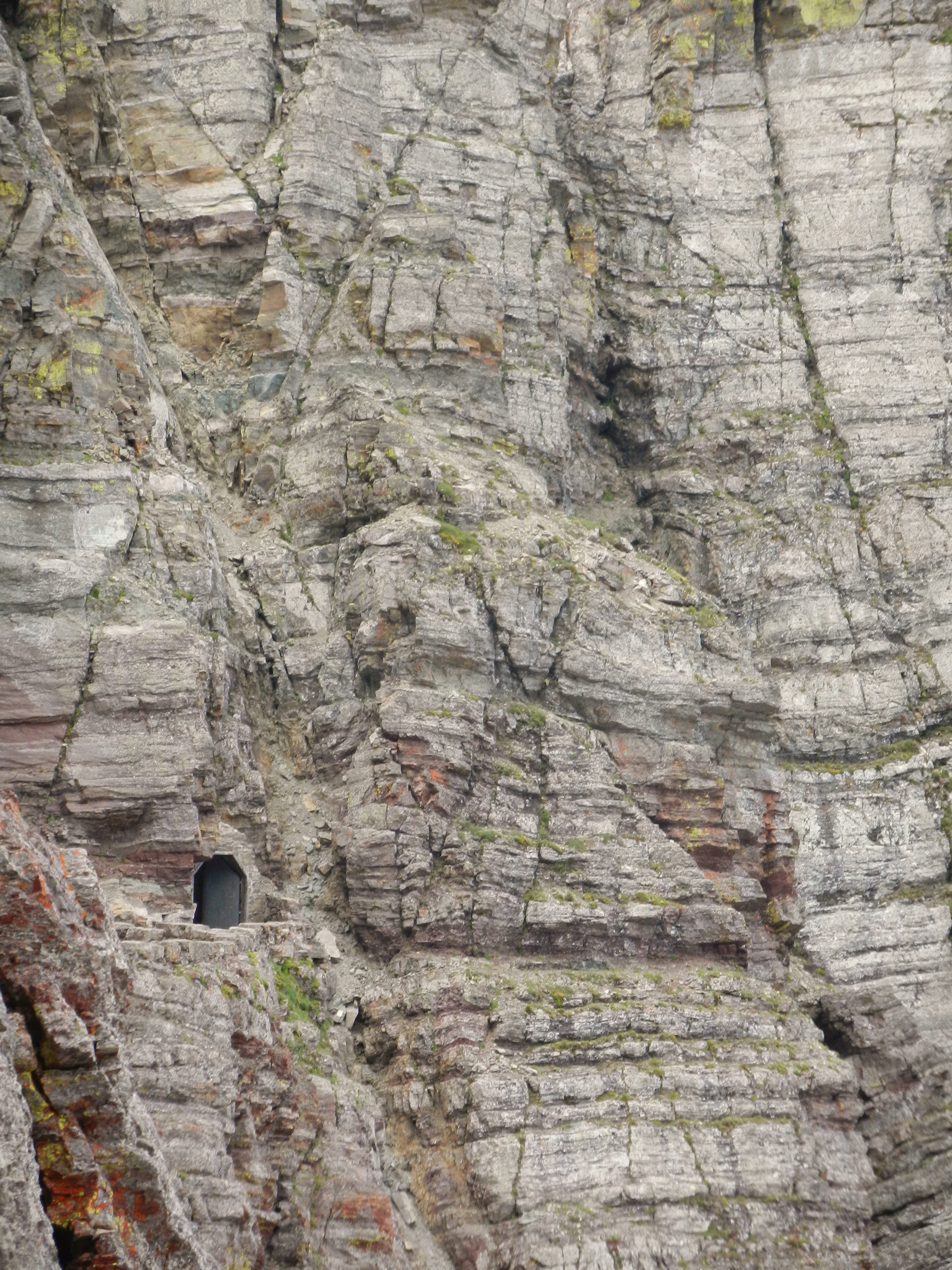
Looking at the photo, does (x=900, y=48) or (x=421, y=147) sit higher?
(x=900, y=48)

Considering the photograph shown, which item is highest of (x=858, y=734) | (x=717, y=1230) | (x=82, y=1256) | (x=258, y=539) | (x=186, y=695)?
(x=258, y=539)

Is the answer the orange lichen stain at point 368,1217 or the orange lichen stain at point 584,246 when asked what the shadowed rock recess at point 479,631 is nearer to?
the orange lichen stain at point 368,1217

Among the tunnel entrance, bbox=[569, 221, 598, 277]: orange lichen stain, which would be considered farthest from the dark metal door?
bbox=[569, 221, 598, 277]: orange lichen stain

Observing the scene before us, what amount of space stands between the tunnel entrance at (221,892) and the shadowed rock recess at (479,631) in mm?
377

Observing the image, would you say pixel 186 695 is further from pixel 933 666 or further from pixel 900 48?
pixel 900 48

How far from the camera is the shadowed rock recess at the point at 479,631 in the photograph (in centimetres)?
3897

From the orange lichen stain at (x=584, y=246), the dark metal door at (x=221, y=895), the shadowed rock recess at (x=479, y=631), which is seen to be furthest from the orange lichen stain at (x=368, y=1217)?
the orange lichen stain at (x=584, y=246)

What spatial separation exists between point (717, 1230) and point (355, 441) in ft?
87.2

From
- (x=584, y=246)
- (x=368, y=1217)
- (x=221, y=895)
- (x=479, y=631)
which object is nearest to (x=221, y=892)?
(x=221, y=895)

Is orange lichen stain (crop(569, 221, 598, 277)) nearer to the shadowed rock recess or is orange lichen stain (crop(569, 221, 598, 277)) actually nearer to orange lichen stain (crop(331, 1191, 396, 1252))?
the shadowed rock recess

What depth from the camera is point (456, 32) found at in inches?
2559

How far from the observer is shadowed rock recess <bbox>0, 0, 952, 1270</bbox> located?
39.0 m

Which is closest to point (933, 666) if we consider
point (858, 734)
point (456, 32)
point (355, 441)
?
point (858, 734)

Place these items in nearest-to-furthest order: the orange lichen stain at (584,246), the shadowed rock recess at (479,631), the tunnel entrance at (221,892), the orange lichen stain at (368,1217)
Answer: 1. the orange lichen stain at (368,1217)
2. the shadowed rock recess at (479,631)
3. the tunnel entrance at (221,892)
4. the orange lichen stain at (584,246)
